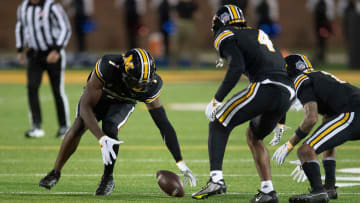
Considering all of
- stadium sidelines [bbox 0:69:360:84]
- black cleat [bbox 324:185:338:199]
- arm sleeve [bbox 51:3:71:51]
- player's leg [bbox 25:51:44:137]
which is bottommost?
stadium sidelines [bbox 0:69:360:84]

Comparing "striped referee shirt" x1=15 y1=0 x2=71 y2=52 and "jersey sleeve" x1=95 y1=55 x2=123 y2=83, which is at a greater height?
"jersey sleeve" x1=95 y1=55 x2=123 y2=83

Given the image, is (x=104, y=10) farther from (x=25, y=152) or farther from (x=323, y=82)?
(x=323, y=82)

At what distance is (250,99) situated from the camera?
6422 millimetres

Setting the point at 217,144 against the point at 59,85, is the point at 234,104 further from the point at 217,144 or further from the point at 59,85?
the point at 59,85

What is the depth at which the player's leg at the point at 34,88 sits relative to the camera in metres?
11.0

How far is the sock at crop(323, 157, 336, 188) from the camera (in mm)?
6781

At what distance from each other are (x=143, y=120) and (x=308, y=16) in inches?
649

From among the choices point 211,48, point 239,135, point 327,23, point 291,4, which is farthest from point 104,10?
point 239,135

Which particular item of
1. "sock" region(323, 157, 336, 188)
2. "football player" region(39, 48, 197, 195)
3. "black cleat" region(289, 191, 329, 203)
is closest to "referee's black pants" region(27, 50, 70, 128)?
"football player" region(39, 48, 197, 195)

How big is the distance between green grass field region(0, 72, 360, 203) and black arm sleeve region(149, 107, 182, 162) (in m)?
0.39

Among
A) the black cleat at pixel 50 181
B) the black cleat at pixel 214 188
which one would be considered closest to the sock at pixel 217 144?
the black cleat at pixel 214 188

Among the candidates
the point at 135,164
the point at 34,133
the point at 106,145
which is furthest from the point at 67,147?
the point at 34,133

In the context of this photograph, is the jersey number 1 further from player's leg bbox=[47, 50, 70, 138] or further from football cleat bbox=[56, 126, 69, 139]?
football cleat bbox=[56, 126, 69, 139]

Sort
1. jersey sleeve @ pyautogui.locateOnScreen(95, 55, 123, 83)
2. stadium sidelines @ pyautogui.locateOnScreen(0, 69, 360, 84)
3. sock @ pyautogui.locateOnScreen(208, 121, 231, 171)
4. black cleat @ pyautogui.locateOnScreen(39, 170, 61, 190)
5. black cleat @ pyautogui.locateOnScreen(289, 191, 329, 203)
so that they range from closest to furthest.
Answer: black cleat @ pyautogui.locateOnScreen(289, 191, 329, 203) < sock @ pyautogui.locateOnScreen(208, 121, 231, 171) < jersey sleeve @ pyautogui.locateOnScreen(95, 55, 123, 83) < black cleat @ pyautogui.locateOnScreen(39, 170, 61, 190) < stadium sidelines @ pyautogui.locateOnScreen(0, 69, 360, 84)
